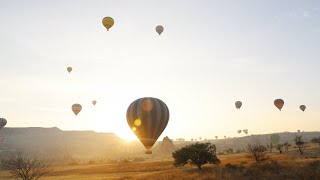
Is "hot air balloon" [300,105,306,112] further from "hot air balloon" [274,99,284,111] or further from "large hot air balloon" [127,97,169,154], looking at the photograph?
"large hot air balloon" [127,97,169,154]

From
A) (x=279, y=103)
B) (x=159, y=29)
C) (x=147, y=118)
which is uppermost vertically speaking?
(x=159, y=29)

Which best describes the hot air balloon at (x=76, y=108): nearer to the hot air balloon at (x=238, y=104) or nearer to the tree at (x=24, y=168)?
the tree at (x=24, y=168)

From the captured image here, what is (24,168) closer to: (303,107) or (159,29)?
(159,29)

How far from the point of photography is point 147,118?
128 feet

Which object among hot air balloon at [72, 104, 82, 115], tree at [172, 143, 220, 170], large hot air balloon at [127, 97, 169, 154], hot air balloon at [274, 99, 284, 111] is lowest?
tree at [172, 143, 220, 170]

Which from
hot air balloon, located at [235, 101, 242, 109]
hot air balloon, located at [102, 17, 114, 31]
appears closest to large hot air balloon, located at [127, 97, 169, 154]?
hot air balloon, located at [102, 17, 114, 31]

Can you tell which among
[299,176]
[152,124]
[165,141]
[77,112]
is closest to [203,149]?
[152,124]

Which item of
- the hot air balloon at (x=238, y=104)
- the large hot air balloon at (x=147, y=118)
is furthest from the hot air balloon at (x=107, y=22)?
the hot air balloon at (x=238, y=104)

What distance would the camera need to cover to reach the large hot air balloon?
39.1 meters

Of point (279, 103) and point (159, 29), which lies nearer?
point (159, 29)

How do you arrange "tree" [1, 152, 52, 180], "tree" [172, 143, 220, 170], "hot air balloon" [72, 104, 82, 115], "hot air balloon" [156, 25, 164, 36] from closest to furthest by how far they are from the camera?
"tree" [1, 152, 52, 180] → "tree" [172, 143, 220, 170] → "hot air balloon" [156, 25, 164, 36] → "hot air balloon" [72, 104, 82, 115]

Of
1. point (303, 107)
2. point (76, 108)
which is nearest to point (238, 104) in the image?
point (303, 107)

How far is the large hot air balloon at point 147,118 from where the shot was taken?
39.1 m

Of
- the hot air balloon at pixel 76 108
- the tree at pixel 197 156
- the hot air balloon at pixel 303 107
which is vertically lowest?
the tree at pixel 197 156
